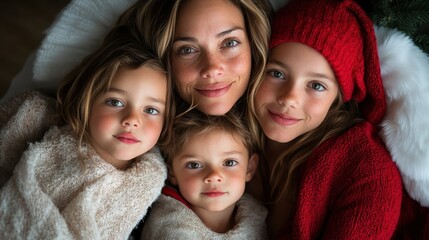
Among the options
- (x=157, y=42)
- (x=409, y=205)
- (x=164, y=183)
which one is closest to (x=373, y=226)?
(x=409, y=205)

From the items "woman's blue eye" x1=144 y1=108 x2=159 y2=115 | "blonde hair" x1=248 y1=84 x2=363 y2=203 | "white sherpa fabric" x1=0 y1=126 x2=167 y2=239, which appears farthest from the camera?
"blonde hair" x1=248 y1=84 x2=363 y2=203

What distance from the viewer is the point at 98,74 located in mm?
1352

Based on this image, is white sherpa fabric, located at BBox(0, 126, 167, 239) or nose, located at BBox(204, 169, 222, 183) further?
nose, located at BBox(204, 169, 222, 183)

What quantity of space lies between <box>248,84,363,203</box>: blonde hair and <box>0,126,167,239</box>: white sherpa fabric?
1.14 feet

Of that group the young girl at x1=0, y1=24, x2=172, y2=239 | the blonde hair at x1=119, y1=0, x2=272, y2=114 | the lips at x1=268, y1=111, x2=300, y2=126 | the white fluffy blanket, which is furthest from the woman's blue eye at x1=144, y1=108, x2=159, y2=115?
the white fluffy blanket

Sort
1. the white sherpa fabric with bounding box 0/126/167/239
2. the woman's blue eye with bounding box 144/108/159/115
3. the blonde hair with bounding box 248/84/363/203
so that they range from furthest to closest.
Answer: the blonde hair with bounding box 248/84/363/203 → the woman's blue eye with bounding box 144/108/159/115 → the white sherpa fabric with bounding box 0/126/167/239

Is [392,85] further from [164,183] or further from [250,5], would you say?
[164,183]

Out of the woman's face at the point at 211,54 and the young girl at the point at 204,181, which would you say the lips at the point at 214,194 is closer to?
the young girl at the point at 204,181

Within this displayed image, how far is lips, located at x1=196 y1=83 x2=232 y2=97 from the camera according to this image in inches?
52.4

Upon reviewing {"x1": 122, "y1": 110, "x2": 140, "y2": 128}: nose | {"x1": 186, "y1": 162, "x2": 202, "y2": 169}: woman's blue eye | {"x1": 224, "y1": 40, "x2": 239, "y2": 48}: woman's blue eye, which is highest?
{"x1": 224, "y1": 40, "x2": 239, "y2": 48}: woman's blue eye

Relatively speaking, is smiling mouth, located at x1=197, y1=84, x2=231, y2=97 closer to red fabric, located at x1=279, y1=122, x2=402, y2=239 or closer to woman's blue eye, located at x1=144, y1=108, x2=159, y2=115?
woman's blue eye, located at x1=144, y1=108, x2=159, y2=115

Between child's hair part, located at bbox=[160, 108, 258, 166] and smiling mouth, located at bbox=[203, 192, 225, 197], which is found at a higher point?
child's hair part, located at bbox=[160, 108, 258, 166]

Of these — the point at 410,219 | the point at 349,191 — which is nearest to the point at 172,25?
the point at 349,191

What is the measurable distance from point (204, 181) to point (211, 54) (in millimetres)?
364
